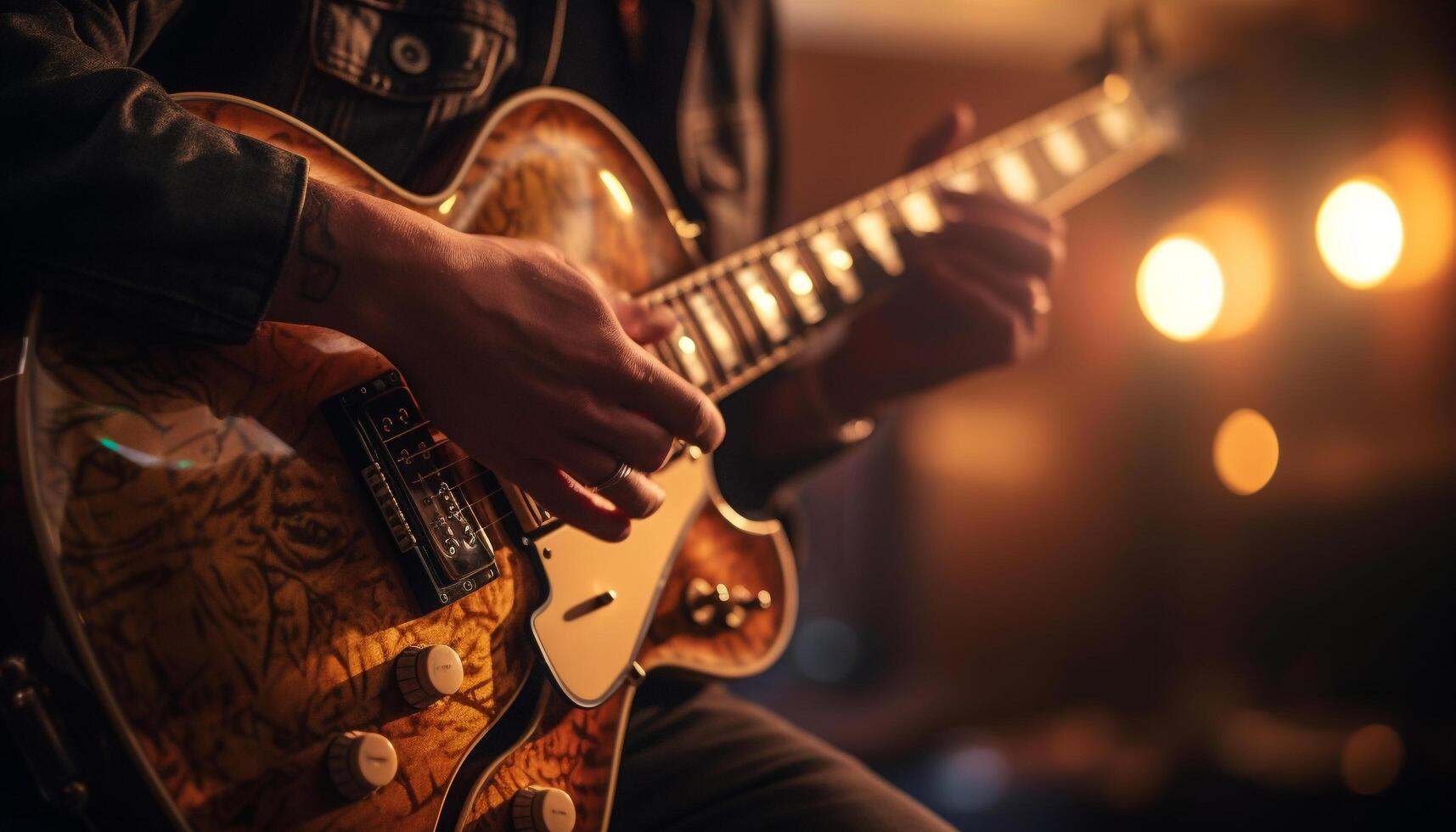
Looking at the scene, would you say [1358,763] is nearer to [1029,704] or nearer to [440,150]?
[1029,704]

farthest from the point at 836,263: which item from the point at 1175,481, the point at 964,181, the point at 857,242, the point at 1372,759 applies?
the point at 1372,759

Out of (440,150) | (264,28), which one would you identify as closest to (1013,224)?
(440,150)

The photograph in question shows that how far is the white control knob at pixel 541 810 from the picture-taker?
595mm

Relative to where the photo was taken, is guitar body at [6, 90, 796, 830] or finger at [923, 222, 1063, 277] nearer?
guitar body at [6, 90, 796, 830]

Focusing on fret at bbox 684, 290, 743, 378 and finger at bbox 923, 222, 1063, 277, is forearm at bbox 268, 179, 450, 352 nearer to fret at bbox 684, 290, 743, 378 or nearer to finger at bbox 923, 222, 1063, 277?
fret at bbox 684, 290, 743, 378

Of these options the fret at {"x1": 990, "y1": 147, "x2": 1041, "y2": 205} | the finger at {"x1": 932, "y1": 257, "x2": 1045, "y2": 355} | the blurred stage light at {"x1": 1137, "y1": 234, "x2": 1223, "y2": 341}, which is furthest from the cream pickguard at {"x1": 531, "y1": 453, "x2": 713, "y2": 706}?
the blurred stage light at {"x1": 1137, "y1": 234, "x2": 1223, "y2": 341}

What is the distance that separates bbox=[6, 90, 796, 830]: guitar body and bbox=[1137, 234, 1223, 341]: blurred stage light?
2037 mm

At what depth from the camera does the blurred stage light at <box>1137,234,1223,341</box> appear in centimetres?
229

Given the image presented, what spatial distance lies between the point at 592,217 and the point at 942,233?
48 centimetres

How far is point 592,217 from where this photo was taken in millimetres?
784

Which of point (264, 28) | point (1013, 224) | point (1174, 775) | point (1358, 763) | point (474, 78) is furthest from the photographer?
point (1174, 775)

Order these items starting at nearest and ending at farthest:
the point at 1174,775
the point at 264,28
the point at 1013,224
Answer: the point at 264,28
the point at 1013,224
the point at 1174,775

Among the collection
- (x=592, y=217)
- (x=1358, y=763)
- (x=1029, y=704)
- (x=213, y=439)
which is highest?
(x=592, y=217)

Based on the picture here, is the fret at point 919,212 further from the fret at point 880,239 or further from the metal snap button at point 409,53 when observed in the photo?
the metal snap button at point 409,53
